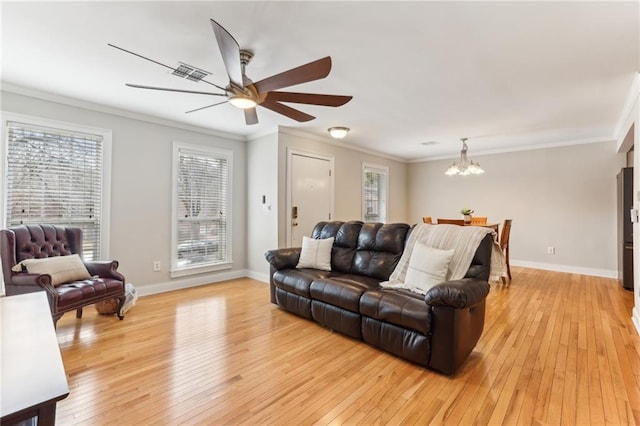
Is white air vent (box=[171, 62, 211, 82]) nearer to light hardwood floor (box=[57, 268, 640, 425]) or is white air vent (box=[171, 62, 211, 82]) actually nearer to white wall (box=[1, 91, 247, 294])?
white wall (box=[1, 91, 247, 294])

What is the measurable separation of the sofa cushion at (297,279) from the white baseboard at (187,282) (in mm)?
1758

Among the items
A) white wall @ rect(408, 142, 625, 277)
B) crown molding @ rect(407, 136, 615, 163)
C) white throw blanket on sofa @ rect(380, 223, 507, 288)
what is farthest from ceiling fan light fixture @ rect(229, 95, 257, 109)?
white wall @ rect(408, 142, 625, 277)

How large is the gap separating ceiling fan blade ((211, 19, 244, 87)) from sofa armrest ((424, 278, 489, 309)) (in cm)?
205

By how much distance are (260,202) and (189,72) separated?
8.10ft

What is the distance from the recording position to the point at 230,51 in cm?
186

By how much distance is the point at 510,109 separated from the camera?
3.83m

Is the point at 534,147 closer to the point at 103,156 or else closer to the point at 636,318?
the point at 636,318

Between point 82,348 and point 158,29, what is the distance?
261cm

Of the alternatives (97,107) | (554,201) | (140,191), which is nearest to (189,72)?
(97,107)

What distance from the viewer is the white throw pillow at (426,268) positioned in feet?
8.53

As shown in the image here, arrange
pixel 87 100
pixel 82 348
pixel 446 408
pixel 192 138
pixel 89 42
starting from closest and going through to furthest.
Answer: pixel 446 408, pixel 89 42, pixel 82 348, pixel 87 100, pixel 192 138

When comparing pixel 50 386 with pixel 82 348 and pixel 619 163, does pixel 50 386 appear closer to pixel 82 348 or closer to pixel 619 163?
pixel 82 348

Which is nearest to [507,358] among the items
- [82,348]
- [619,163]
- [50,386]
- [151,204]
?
[50,386]

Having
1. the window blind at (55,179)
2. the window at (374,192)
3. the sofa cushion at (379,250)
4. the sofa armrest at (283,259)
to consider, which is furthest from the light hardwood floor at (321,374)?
the window at (374,192)
